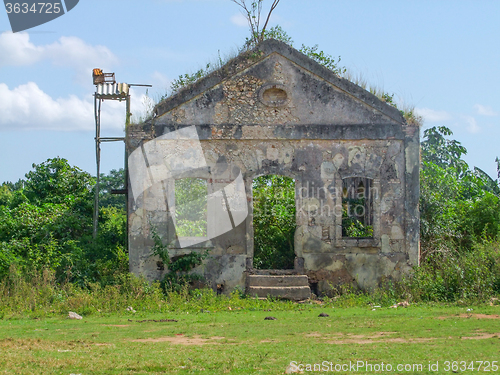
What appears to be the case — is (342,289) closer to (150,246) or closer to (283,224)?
(283,224)

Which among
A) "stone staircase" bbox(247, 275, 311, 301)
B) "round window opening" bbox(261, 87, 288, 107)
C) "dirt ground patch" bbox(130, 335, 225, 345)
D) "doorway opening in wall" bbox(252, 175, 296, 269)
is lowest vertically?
"dirt ground patch" bbox(130, 335, 225, 345)

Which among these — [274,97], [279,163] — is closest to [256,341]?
[279,163]

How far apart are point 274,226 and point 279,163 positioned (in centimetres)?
243

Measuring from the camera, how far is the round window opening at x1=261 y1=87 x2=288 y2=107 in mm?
13320

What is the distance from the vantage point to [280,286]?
12766mm

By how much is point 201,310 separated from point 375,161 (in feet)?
17.0

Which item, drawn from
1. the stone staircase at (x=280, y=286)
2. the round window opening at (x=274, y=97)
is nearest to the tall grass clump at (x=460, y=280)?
the stone staircase at (x=280, y=286)

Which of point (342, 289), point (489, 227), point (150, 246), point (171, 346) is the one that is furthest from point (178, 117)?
point (489, 227)

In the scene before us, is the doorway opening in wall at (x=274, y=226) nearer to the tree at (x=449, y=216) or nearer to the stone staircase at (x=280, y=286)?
the stone staircase at (x=280, y=286)

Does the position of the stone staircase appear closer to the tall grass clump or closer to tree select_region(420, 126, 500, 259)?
the tall grass clump

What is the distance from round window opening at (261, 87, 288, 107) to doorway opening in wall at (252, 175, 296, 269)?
126 inches

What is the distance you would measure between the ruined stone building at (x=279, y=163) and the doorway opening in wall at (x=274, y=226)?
1.31 m

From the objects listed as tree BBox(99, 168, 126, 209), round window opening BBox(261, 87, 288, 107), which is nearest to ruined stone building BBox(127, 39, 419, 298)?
round window opening BBox(261, 87, 288, 107)

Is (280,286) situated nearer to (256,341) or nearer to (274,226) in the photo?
(274,226)
